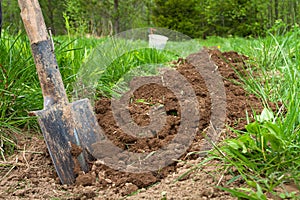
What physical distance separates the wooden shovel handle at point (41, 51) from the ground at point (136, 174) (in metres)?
0.39

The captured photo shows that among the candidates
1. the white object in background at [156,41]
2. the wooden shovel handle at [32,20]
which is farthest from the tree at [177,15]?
the wooden shovel handle at [32,20]

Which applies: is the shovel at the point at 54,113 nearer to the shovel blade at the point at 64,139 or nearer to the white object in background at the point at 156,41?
the shovel blade at the point at 64,139

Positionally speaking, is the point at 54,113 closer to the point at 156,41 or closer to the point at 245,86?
A: the point at 245,86

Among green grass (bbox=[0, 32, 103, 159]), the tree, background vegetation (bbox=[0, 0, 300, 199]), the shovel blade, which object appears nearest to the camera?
background vegetation (bbox=[0, 0, 300, 199])

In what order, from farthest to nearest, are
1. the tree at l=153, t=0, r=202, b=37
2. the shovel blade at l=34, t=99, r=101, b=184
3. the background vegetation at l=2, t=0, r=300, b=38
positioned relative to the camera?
the background vegetation at l=2, t=0, r=300, b=38, the tree at l=153, t=0, r=202, b=37, the shovel blade at l=34, t=99, r=101, b=184

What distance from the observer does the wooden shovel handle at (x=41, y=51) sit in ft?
5.91

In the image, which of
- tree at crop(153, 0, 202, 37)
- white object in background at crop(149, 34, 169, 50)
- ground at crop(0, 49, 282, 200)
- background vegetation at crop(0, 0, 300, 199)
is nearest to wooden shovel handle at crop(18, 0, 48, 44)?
background vegetation at crop(0, 0, 300, 199)

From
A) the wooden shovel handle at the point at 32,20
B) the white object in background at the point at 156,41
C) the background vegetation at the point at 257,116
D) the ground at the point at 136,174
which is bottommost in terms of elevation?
the ground at the point at 136,174

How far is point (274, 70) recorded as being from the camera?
2854 millimetres

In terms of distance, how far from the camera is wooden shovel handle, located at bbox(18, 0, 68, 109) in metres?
1.80

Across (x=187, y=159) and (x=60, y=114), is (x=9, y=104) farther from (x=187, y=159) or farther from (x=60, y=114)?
(x=187, y=159)

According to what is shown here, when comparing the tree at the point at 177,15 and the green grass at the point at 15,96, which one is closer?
the green grass at the point at 15,96

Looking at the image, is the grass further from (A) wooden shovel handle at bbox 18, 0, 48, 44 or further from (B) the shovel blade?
(A) wooden shovel handle at bbox 18, 0, 48, 44

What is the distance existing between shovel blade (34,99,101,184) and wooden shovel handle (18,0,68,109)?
65mm
